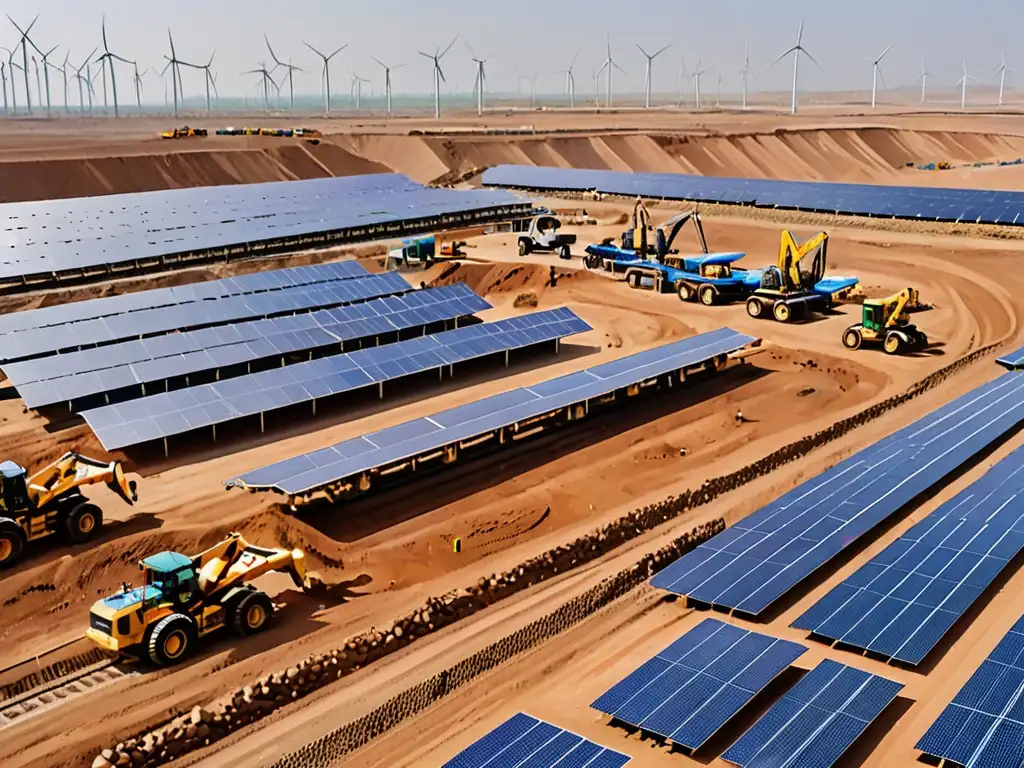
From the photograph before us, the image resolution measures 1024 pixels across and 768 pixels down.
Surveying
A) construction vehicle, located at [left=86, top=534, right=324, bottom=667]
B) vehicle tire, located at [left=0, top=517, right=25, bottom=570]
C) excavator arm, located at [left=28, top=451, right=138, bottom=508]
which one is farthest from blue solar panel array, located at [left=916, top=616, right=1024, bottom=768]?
vehicle tire, located at [left=0, top=517, right=25, bottom=570]

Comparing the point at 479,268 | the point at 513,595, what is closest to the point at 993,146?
the point at 479,268

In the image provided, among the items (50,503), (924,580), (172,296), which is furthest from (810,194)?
(50,503)

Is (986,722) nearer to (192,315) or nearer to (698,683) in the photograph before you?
(698,683)

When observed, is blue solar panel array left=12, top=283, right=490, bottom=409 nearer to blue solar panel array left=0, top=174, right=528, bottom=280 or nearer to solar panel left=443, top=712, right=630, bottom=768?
blue solar panel array left=0, top=174, right=528, bottom=280

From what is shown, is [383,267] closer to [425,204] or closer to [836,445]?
[425,204]

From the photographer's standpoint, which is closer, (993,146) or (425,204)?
(425,204)

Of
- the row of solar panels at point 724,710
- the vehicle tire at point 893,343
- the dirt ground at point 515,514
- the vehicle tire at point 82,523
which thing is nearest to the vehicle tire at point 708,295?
the dirt ground at point 515,514

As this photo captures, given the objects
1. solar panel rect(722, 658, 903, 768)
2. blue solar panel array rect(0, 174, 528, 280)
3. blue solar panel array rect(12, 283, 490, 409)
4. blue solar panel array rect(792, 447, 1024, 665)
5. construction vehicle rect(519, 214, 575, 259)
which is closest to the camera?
solar panel rect(722, 658, 903, 768)
